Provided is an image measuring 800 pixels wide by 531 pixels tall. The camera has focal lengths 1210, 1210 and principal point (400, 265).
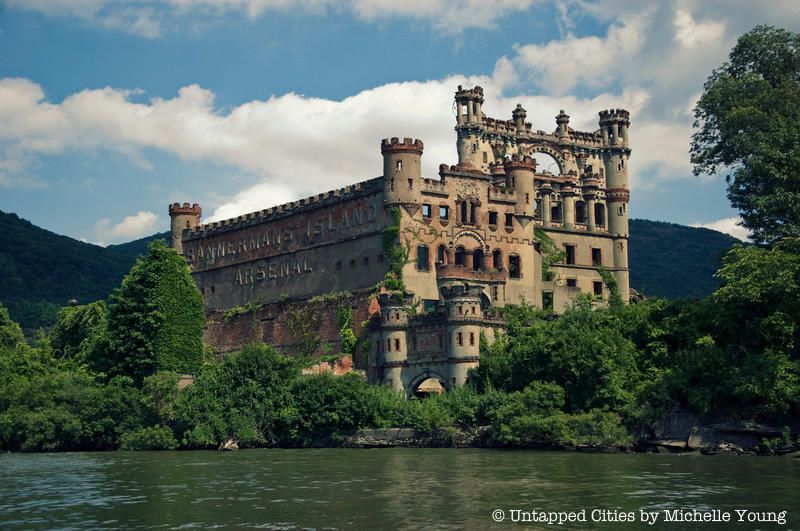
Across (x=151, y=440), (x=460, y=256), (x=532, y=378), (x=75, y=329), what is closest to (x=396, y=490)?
(x=532, y=378)

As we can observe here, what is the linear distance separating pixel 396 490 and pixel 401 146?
3976 cm

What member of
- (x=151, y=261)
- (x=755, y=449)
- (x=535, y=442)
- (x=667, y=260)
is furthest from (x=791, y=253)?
(x=667, y=260)

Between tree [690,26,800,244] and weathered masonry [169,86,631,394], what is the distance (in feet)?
52.6

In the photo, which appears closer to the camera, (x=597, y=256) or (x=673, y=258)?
(x=597, y=256)

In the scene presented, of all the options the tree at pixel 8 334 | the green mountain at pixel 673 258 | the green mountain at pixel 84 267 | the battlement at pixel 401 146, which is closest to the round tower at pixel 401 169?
the battlement at pixel 401 146

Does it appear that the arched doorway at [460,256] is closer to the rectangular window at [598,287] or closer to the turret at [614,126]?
the rectangular window at [598,287]

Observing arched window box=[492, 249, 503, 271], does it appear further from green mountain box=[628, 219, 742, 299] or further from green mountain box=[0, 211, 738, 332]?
green mountain box=[628, 219, 742, 299]

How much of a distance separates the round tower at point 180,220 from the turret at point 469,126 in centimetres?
2342

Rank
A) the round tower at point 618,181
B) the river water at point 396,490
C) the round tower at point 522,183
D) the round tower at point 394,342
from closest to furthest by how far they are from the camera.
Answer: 1. the river water at point 396,490
2. the round tower at point 394,342
3. the round tower at point 522,183
4. the round tower at point 618,181

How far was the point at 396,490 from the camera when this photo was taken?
41.0 meters

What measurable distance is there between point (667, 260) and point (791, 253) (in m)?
116

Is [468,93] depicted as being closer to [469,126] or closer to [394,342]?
[469,126]

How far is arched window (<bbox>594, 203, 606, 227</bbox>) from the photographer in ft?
310

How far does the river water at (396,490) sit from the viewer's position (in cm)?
3438
